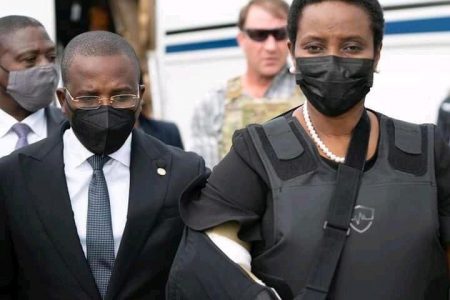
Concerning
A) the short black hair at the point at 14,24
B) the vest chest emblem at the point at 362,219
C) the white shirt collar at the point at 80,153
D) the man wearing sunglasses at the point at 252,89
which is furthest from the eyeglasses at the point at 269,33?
the vest chest emblem at the point at 362,219

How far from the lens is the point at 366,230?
99.3 inches

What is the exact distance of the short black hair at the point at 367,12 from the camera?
2644mm

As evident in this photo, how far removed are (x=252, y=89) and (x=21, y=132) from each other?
5.28 ft

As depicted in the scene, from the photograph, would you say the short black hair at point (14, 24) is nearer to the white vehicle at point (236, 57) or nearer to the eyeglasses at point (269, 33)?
the eyeglasses at point (269, 33)

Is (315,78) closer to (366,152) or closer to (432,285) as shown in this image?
(366,152)

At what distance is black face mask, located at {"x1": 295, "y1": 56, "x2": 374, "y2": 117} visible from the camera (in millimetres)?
2596

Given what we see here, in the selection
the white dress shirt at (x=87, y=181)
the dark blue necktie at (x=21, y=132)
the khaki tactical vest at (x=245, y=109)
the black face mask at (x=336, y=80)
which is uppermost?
the black face mask at (x=336, y=80)

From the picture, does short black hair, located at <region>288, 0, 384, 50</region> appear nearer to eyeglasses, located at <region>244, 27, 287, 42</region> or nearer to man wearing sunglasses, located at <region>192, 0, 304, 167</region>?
man wearing sunglasses, located at <region>192, 0, 304, 167</region>

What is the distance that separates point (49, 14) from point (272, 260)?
16.8 ft

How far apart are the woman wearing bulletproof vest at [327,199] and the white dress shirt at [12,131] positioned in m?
1.37

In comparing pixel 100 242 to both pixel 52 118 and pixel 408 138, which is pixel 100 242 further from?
pixel 52 118

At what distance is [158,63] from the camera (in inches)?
365

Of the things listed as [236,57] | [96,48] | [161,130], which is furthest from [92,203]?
[236,57]

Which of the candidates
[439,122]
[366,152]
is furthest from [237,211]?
[439,122]
